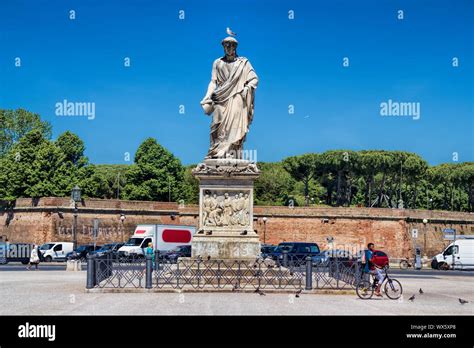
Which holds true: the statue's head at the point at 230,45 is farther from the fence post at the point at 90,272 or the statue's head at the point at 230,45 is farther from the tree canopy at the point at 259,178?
the tree canopy at the point at 259,178

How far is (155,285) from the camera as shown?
74.9 feet

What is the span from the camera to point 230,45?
2491 centimetres

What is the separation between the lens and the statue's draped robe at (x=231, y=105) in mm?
24469

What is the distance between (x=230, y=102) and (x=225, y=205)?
11.4 feet

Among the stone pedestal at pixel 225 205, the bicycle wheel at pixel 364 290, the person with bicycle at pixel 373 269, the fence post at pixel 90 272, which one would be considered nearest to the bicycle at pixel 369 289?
the bicycle wheel at pixel 364 290

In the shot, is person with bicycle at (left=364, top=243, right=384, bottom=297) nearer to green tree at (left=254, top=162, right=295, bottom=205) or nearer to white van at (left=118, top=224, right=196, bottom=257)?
white van at (left=118, top=224, right=196, bottom=257)

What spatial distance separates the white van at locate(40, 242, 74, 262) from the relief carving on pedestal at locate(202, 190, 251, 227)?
34392 mm

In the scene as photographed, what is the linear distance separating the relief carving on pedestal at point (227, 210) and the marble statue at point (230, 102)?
1504 mm

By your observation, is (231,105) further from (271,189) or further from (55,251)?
(271,189)

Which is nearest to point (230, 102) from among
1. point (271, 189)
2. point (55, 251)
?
point (55, 251)

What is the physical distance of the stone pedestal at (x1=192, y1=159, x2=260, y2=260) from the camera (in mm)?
23312
